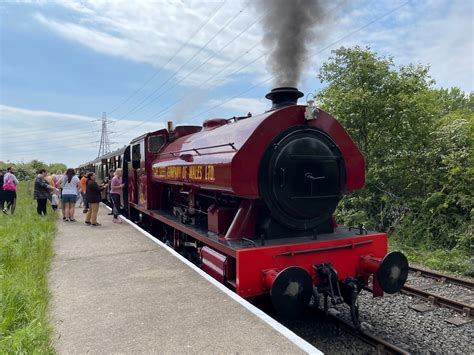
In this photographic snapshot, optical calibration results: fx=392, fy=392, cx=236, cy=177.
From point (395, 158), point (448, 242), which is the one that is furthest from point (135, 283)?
point (395, 158)

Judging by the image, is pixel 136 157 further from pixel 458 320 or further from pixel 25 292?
pixel 458 320

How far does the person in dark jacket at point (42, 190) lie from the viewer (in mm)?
11234

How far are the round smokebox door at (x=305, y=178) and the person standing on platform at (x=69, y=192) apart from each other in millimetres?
7728

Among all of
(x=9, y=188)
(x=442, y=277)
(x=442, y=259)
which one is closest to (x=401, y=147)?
(x=442, y=259)

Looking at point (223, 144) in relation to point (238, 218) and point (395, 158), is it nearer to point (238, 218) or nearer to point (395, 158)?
point (238, 218)

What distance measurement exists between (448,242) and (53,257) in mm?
7774

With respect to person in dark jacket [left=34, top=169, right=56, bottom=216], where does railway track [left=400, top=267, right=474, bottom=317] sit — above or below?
below

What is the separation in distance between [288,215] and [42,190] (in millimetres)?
9330

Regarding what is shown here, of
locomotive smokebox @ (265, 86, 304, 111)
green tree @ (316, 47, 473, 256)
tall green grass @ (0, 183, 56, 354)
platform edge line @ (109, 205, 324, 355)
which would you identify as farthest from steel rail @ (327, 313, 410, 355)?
green tree @ (316, 47, 473, 256)

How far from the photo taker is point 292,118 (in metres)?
4.57

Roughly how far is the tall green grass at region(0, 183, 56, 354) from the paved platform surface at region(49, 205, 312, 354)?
0.50 ft

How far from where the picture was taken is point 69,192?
34.3 ft

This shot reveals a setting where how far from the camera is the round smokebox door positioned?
4.39 meters

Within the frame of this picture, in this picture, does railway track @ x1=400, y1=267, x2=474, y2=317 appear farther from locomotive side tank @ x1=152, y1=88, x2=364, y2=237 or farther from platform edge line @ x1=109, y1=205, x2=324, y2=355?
platform edge line @ x1=109, y1=205, x2=324, y2=355
